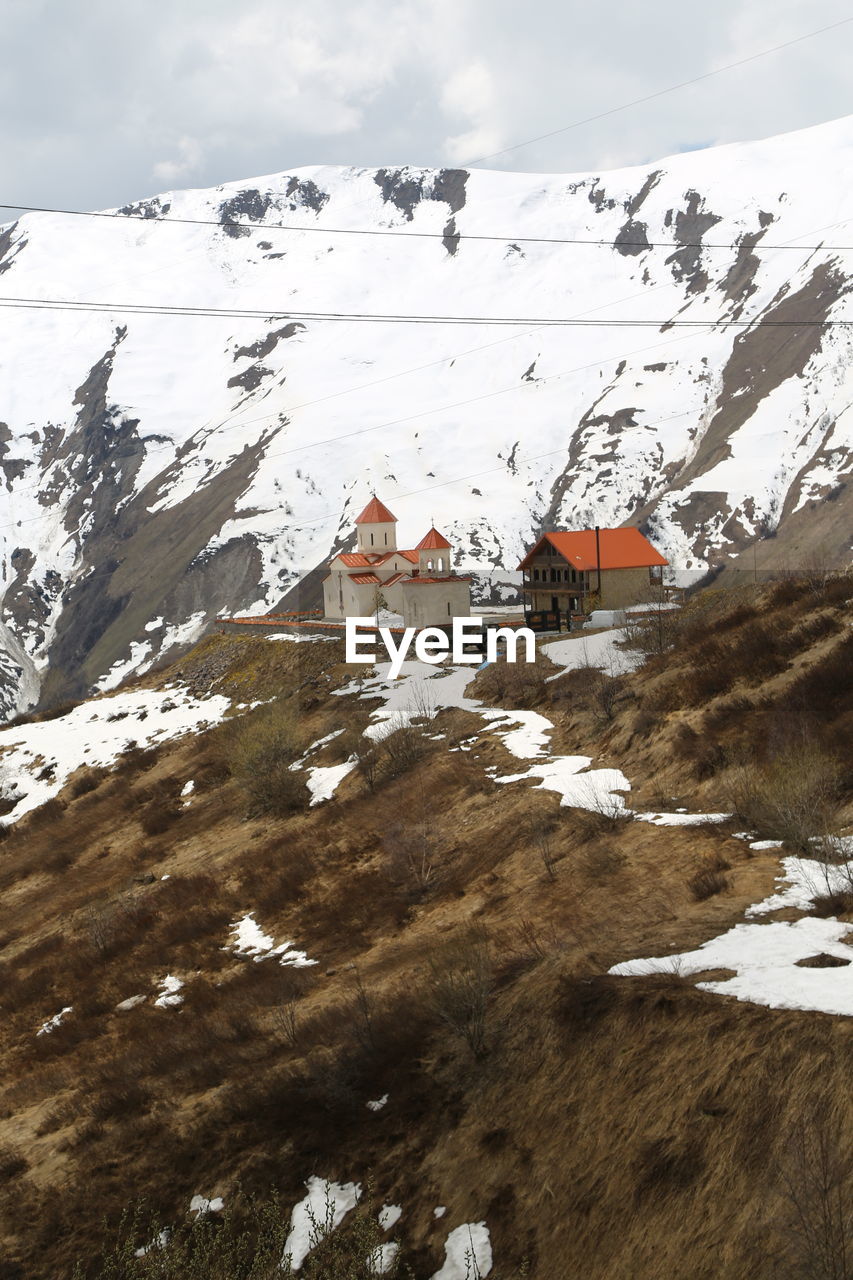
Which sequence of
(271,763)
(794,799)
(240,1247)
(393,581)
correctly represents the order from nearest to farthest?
(240,1247) < (794,799) < (271,763) < (393,581)

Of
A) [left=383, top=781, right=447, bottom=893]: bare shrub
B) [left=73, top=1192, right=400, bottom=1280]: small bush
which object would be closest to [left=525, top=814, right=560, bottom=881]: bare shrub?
[left=383, top=781, right=447, bottom=893]: bare shrub

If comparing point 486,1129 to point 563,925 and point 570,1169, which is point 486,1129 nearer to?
point 570,1169

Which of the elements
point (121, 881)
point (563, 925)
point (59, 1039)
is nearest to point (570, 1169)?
point (563, 925)

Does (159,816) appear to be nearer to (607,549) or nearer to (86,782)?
(86,782)

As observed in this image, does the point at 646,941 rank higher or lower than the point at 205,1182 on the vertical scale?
higher

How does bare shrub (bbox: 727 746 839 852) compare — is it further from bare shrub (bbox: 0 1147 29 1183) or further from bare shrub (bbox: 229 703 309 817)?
bare shrub (bbox: 229 703 309 817)

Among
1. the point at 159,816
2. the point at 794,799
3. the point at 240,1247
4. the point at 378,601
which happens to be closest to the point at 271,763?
the point at 159,816

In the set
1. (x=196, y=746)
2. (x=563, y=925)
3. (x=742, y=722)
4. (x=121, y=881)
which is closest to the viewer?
(x=563, y=925)

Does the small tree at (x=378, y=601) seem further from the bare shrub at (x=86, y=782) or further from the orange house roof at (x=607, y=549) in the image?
the bare shrub at (x=86, y=782)
